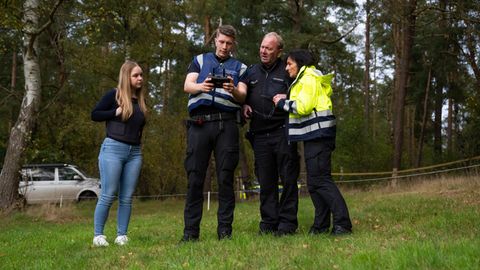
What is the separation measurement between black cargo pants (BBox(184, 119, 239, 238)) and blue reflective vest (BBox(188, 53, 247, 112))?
6.6 inches

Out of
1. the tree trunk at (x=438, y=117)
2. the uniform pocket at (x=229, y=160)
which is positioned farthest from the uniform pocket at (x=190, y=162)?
the tree trunk at (x=438, y=117)

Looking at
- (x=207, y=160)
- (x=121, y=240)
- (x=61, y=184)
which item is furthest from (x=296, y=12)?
(x=121, y=240)

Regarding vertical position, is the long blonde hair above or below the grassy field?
above

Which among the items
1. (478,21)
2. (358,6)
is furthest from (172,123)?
(478,21)

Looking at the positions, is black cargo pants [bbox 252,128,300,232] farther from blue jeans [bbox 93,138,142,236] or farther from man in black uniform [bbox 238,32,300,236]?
blue jeans [bbox 93,138,142,236]

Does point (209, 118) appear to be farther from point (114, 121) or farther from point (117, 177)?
point (117, 177)

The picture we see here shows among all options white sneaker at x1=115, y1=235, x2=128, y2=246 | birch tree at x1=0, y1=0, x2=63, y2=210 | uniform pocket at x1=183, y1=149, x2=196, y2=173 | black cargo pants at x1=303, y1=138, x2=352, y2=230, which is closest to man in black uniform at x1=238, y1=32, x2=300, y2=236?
black cargo pants at x1=303, y1=138, x2=352, y2=230

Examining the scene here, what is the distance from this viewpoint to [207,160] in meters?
5.22

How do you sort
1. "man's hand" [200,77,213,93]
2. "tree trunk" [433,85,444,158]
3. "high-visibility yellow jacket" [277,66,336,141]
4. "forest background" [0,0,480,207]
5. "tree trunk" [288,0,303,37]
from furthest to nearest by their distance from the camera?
"tree trunk" [433,85,444,158], "tree trunk" [288,0,303,37], "forest background" [0,0,480,207], "high-visibility yellow jacket" [277,66,336,141], "man's hand" [200,77,213,93]

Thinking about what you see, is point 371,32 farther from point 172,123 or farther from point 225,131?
point 225,131

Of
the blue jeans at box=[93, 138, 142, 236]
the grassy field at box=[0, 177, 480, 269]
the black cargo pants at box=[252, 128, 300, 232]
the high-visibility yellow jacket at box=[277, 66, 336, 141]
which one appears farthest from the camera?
the blue jeans at box=[93, 138, 142, 236]

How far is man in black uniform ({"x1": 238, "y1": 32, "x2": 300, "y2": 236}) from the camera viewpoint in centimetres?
535

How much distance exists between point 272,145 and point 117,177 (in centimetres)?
163

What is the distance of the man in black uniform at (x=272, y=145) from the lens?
211 inches
